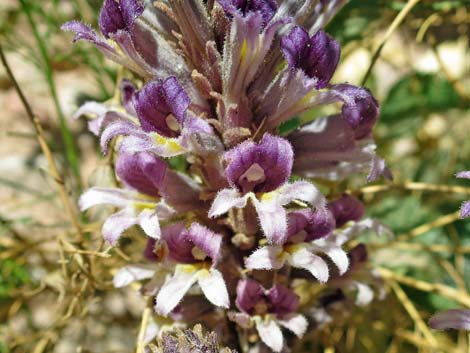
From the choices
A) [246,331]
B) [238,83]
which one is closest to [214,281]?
[246,331]

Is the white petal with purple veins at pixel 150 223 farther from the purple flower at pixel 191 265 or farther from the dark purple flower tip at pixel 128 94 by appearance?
the dark purple flower tip at pixel 128 94

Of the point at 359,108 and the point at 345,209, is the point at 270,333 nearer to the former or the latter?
the point at 345,209

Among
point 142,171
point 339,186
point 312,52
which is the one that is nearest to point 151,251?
point 142,171

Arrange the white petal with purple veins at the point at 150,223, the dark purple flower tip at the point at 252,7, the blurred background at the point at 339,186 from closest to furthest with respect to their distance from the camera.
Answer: the dark purple flower tip at the point at 252,7
the white petal with purple veins at the point at 150,223
the blurred background at the point at 339,186

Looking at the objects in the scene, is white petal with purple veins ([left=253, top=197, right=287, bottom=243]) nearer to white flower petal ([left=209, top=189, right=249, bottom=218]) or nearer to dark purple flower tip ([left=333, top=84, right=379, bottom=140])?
white flower petal ([left=209, top=189, right=249, bottom=218])

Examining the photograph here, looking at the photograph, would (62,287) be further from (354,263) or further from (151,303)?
(354,263)

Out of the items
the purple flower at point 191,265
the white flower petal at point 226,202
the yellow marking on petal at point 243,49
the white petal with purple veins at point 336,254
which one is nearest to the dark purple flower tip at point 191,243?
the purple flower at point 191,265
